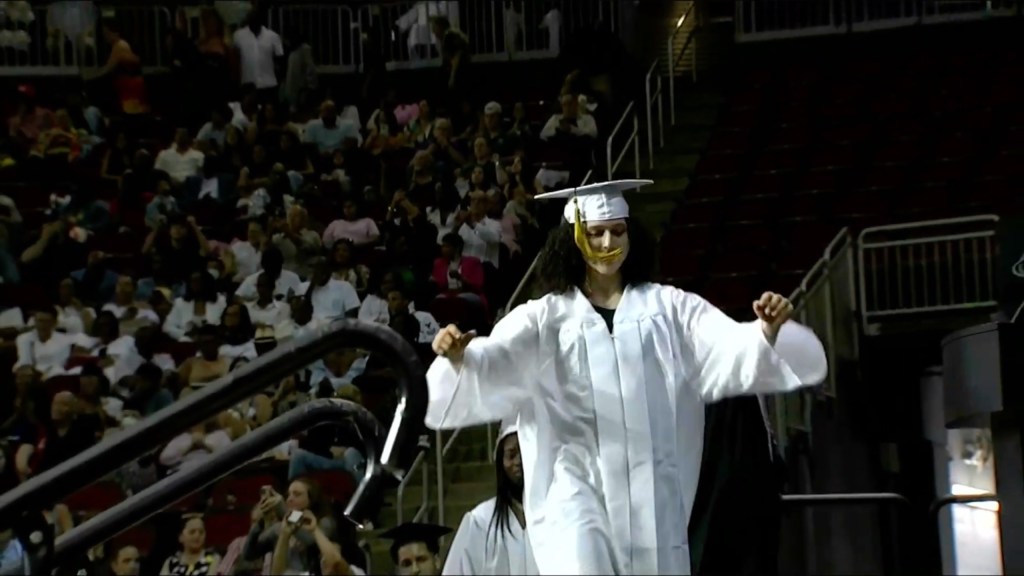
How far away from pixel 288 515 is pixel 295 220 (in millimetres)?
4947

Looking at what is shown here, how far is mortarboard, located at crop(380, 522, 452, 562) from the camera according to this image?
4.70m

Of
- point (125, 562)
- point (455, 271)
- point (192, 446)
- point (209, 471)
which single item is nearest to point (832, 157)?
point (455, 271)

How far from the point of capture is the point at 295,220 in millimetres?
9508

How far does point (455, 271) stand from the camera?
870cm

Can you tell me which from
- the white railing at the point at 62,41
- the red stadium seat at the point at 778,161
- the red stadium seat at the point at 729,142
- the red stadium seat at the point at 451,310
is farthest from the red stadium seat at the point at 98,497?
the white railing at the point at 62,41

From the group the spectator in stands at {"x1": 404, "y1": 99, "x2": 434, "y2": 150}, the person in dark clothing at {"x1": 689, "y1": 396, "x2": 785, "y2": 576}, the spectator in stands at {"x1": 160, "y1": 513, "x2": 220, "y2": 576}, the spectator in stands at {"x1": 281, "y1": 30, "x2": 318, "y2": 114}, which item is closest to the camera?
the person in dark clothing at {"x1": 689, "y1": 396, "x2": 785, "y2": 576}

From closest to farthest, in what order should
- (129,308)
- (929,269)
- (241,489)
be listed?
(241,489), (129,308), (929,269)

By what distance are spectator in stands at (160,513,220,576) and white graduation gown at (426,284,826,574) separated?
204 centimetres

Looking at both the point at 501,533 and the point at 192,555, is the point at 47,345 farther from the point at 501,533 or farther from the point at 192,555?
the point at 501,533

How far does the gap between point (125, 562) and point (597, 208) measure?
273 cm

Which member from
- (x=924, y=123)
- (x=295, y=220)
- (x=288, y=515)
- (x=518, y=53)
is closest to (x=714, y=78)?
(x=518, y=53)

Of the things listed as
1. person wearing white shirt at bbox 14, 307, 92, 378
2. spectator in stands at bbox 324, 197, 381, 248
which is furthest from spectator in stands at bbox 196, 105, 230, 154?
person wearing white shirt at bbox 14, 307, 92, 378

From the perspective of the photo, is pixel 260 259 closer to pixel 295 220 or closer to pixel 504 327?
pixel 295 220

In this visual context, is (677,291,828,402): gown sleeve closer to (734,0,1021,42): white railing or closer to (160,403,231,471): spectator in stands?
(160,403,231,471): spectator in stands
